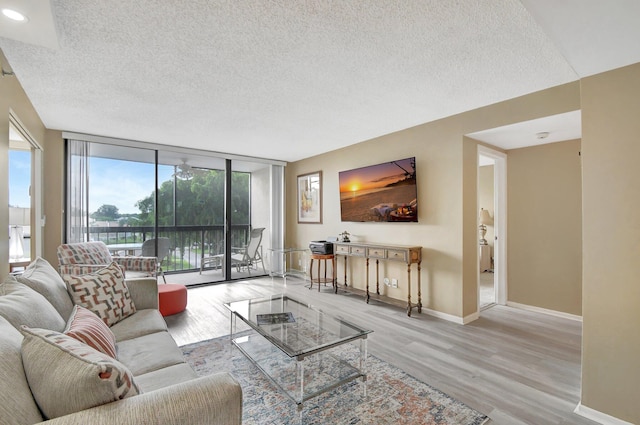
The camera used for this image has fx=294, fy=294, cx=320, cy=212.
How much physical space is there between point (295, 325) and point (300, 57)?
207 centimetres

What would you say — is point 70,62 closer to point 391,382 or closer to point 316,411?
point 316,411

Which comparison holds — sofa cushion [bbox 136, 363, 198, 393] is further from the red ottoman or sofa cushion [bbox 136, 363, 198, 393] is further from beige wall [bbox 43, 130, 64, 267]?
beige wall [bbox 43, 130, 64, 267]

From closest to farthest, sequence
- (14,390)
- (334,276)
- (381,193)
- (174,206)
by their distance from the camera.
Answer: (14,390) → (381,193) → (334,276) → (174,206)

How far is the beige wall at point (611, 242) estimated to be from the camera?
5.71 ft

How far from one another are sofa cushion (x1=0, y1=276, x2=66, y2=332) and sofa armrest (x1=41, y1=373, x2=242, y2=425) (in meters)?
0.68

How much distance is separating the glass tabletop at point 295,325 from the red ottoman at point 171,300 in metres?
A: 1.17

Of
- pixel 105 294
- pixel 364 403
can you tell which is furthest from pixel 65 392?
pixel 364 403

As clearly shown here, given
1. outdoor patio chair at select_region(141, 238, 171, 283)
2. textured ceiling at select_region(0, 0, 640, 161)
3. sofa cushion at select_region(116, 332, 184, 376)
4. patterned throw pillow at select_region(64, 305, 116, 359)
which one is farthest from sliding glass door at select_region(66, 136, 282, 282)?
patterned throw pillow at select_region(64, 305, 116, 359)

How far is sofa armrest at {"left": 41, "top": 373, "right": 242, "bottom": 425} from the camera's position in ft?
2.73

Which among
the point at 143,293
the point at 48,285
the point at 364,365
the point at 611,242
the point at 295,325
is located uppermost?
the point at 611,242

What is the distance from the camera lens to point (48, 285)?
175cm

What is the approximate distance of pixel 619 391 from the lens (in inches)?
69.4

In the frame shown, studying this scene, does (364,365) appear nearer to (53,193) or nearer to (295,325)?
(295,325)

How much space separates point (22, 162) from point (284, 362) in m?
4.51
